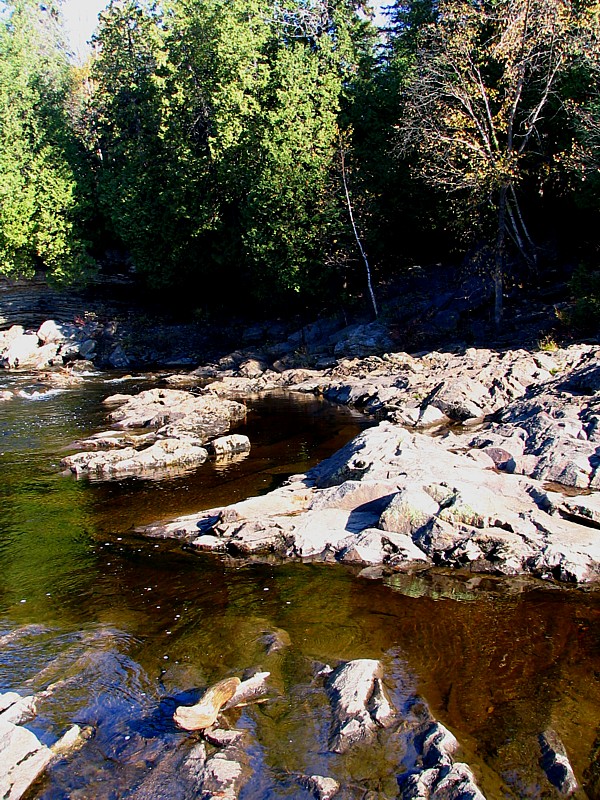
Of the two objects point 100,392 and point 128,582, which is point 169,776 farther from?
point 100,392

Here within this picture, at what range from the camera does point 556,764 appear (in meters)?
5.52

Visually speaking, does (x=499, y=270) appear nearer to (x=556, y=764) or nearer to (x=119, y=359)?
(x=119, y=359)

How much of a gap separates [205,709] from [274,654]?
4.50 feet

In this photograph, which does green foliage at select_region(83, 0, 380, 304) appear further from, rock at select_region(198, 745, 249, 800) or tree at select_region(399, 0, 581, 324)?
rock at select_region(198, 745, 249, 800)

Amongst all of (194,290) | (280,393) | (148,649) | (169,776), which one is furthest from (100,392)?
(169,776)

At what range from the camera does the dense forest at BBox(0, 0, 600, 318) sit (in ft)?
80.1

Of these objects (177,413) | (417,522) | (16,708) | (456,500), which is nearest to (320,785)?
(16,708)

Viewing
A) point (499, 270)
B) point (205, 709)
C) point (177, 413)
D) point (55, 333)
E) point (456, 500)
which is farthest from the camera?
point (55, 333)

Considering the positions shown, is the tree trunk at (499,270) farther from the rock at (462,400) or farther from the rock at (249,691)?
the rock at (249,691)

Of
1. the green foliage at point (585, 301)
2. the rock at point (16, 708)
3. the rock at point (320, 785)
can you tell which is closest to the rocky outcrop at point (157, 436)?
the rock at point (16, 708)

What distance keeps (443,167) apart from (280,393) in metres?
11.2

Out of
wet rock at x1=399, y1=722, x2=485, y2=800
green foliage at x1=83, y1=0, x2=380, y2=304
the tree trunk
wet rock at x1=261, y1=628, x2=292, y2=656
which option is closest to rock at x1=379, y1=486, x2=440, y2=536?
wet rock at x1=261, y1=628, x2=292, y2=656

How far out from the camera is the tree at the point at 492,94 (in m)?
23.1

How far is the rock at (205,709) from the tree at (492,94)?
21.6m
